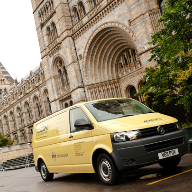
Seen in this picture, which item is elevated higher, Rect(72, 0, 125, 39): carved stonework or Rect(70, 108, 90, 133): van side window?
Rect(72, 0, 125, 39): carved stonework

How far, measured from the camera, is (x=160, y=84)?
32.3 feet

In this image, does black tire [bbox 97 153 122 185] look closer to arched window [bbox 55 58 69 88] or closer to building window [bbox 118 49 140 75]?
building window [bbox 118 49 140 75]

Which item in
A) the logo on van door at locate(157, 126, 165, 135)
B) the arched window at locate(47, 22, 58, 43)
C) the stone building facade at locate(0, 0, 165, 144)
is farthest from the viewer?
the arched window at locate(47, 22, 58, 43)

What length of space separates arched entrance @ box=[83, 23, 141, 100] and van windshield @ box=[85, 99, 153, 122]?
54.1 ft

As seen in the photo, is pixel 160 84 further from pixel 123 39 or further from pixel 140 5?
pixel 123 39

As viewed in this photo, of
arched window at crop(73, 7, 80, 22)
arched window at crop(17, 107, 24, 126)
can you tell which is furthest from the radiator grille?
arched window at crop(17, 107, 24, 126)

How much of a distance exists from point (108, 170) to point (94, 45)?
18.5m

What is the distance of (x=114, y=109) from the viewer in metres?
5.46

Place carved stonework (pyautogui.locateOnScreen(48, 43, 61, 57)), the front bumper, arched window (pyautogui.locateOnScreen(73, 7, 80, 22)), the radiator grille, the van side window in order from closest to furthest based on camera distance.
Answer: the front bumper → the radiator grille → the van side window → arched window (pyautogui.locateOnScreen(73, 7, 80, 22)) → carved stonework (pyautogui.locateOnScreen(48, 43, 61, 57))

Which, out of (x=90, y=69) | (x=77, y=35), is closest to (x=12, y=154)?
(x=90, y=69)

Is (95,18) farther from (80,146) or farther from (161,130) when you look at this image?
(161,130)

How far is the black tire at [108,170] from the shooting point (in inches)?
181

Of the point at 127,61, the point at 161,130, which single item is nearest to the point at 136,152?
the point at 161,130

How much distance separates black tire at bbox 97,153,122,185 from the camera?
4.61m
